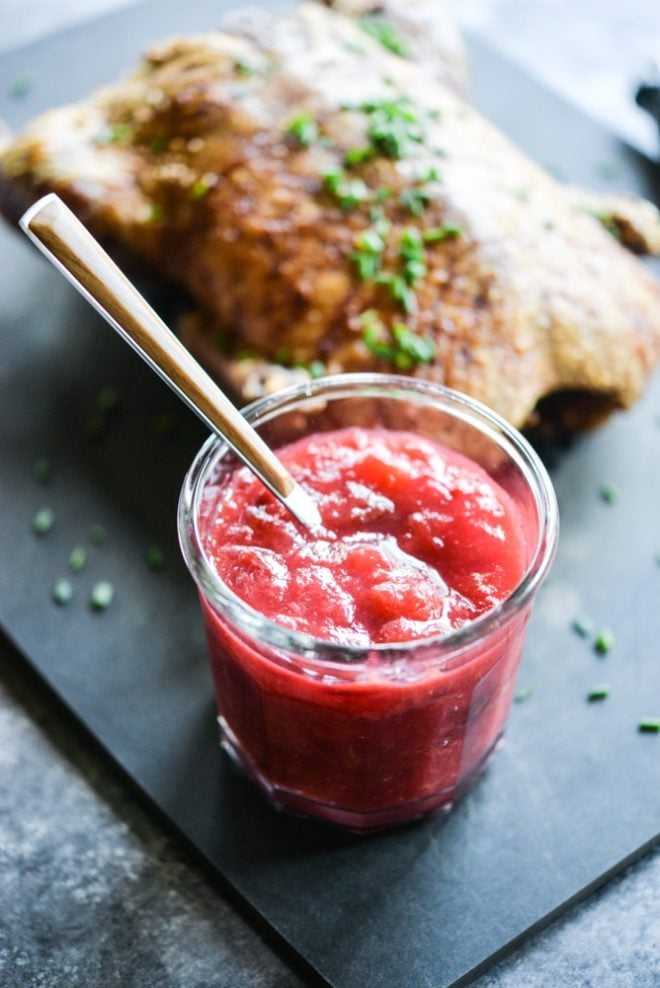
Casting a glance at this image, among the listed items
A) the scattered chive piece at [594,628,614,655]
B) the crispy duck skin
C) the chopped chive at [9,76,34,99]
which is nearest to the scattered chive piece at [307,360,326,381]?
the crispy duck skin

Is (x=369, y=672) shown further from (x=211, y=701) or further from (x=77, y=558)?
(x=77, y=558)

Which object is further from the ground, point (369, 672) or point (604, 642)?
point (369, 672)

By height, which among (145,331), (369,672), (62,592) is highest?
(145,331)

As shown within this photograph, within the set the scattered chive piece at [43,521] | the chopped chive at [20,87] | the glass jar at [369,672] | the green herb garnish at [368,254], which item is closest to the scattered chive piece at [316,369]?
the green herb garnish at [368,254]

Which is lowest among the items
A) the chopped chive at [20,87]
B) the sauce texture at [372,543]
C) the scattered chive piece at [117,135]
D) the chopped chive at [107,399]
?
the chopped chive at [107,399]

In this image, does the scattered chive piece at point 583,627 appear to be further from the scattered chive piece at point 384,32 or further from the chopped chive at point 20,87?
the chopped chive at point 20,87

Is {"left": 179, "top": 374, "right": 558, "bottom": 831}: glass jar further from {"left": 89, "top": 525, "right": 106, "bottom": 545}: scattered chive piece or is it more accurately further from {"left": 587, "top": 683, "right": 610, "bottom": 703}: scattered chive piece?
{"left": 89, "top": 525, "right": 106, "bottom": 545}: scattered chive piece

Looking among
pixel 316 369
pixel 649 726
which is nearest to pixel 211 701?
pixel 316 369
